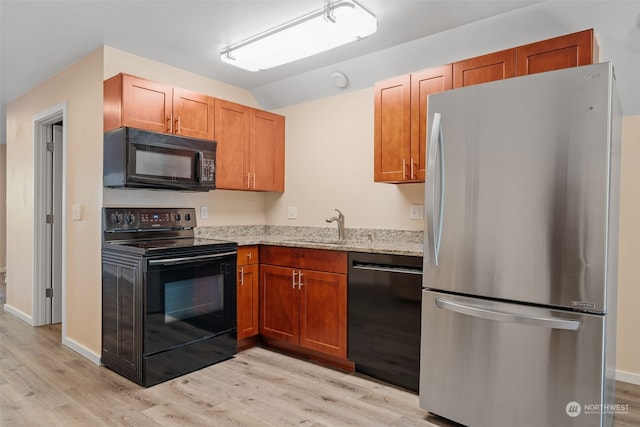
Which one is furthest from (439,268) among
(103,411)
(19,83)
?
(19,83)

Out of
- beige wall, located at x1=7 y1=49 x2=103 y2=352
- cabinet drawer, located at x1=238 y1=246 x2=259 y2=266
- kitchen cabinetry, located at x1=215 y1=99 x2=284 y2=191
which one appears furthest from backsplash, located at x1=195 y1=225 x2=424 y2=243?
beige wall, located at x1=7 y1=49 x2=103 y2=352

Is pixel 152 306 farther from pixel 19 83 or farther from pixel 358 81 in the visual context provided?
pixel 19 83

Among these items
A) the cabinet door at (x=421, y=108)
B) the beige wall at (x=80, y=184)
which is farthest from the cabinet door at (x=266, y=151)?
the cabinet door at (x=421, y=108)

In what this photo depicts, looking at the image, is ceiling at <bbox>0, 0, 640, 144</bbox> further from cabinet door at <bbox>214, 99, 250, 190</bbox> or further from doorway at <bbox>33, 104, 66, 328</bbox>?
doorway at <bbox>33, 104, 66, 328</bbox>

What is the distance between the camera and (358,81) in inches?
135

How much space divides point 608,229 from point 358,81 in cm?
231

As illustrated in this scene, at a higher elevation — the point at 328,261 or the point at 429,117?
the point at 429,117

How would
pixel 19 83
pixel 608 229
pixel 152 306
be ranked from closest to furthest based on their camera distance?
pixel 608 229, pixel 152 306, pixel 19 83

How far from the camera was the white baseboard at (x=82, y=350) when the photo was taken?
2.96 meters

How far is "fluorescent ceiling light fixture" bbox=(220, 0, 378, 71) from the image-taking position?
7.36 feet

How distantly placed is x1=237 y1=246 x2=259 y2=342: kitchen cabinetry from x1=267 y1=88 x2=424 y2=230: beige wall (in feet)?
2.66

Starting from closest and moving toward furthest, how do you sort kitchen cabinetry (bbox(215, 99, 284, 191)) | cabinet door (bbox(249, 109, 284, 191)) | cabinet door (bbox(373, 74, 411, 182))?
cabinet door (bbox(373, 74, 411, 182)) < kitchen cabinetry (bbox(215, 99, 284, 191)) < cabinet door (bbox(249, 109, 284, 191))

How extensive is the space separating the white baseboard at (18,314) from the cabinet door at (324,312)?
293 centimetres

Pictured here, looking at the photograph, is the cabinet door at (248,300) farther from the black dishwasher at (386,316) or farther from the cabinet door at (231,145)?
the black dishwasher at (386,316)
